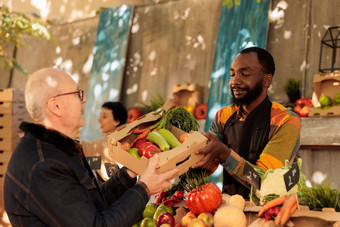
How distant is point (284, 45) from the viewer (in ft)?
18.4

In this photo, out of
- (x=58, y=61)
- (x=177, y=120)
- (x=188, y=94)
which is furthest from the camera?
(x=58, y=61)

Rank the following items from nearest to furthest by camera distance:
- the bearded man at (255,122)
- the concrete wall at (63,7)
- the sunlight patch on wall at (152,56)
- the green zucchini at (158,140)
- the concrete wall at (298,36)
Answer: the green zucchini at (158,140) < the bearded man at (255,122) < the concrete wall at (298,36) < the sunlight patch on wall at (152,56) < the concrete wall at (63,7)

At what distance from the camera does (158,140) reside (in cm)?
193

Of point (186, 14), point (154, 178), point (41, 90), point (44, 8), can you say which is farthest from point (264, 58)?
point (44, 8)

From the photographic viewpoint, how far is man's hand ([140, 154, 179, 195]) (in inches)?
65.0

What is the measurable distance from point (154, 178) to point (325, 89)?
375cm

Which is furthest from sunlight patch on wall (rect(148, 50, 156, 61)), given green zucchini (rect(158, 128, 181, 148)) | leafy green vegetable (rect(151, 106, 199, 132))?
green zucchini (rect(158, 128, 181, 148))

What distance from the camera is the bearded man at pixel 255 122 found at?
2.23 meters

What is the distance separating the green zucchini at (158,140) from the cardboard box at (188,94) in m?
3.94

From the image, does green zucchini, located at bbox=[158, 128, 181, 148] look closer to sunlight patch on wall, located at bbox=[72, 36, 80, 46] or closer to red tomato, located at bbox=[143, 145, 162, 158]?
red tomato, located at bbox=[143, 145, 162, 158]

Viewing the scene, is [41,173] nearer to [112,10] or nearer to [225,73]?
[225,73]

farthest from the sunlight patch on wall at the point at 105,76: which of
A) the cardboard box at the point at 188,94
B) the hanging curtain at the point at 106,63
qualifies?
the cardboard box at the point at 188,94

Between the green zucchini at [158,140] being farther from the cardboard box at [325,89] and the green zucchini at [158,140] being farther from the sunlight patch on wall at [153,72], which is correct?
the sunlight patch on wall at [153,72]

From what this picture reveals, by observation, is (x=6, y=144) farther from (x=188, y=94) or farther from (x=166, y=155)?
(x=166, y=155)
